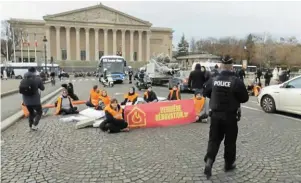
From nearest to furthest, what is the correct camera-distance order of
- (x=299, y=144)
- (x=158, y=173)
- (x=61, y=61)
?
(x=158, y=173), (x=299, y=144), (x=61, y=61)

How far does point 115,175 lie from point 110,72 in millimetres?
32393

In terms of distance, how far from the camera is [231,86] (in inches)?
191

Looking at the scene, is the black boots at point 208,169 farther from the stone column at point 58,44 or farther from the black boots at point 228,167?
the stone column at point 58,44

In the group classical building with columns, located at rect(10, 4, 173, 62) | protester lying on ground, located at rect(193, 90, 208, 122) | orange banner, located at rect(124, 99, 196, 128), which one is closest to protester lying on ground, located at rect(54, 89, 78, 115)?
orange banner, located at rect(124, 99, 196, 128)

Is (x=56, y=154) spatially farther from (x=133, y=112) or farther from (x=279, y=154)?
(x=279, y=154)

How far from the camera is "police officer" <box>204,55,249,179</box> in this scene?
4.87 metres

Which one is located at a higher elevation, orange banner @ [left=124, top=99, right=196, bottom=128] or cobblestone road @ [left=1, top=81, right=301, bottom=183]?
orange banner @ [left=124, top=99, right=196, bottom=128]

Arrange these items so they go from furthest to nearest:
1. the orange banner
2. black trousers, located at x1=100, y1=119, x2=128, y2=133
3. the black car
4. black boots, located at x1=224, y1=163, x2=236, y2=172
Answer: the black car → the orange banner → black trousers, located at x1=100, y1=119, x2=128, y2=133 → black boots, located at x1=224, y1=163, x2=236, y2=172

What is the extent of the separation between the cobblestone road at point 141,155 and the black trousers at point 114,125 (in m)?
0.22

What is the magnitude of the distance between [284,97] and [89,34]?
327 feet

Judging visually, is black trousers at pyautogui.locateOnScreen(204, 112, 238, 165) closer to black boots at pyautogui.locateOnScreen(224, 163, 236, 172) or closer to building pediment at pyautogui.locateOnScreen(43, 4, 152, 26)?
black boots at pyautogui.locateOnScreen(224, 163, 236, 172)

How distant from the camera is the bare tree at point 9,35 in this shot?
8000 cm

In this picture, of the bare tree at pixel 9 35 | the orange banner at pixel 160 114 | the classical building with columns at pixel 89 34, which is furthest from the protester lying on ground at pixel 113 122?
the classical building with columns at pixel 89 34

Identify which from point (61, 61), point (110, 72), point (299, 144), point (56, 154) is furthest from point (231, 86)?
point (61, 61)
